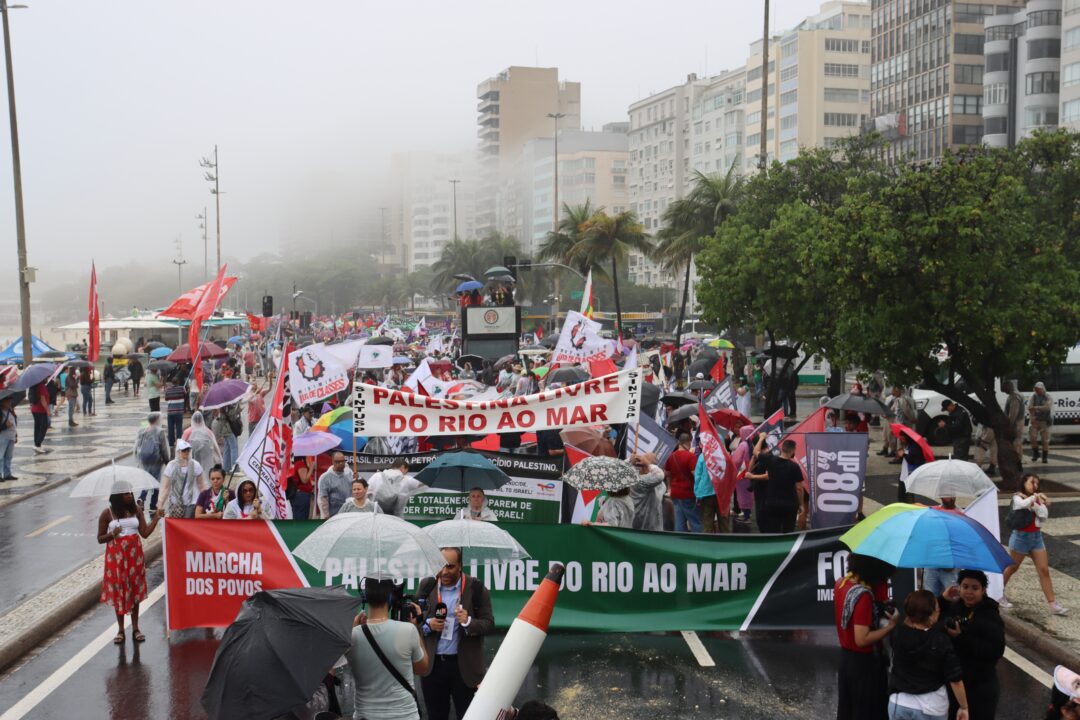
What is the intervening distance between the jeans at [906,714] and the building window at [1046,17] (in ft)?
255

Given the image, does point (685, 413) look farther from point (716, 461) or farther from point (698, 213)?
point (698, 213)

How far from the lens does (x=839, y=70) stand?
110m

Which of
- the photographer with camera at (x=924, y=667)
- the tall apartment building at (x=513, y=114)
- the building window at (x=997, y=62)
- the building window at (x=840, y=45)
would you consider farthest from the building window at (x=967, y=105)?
the tall apartment building at (x=513, y=114)

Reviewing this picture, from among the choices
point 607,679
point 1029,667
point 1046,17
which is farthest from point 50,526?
point 1046,17

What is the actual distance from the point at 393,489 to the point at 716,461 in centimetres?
379

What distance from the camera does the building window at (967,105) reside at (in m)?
86.1

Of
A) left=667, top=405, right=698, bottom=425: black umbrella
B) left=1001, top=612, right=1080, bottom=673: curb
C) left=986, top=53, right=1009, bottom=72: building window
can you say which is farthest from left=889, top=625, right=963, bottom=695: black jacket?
left=986, top=53, right=1009, bottom=72: building window

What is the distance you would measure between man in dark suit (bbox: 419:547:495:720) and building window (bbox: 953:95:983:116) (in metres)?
86.6

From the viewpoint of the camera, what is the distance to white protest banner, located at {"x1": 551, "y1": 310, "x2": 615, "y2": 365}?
24.5m

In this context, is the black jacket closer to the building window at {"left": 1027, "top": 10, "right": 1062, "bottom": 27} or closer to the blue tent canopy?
the blue tent canopy

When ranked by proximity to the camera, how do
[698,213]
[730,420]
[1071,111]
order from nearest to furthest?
Answer: [730,420], [698,213], [1071,111]

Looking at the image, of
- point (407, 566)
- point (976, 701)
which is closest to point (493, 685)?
point (407, 566)

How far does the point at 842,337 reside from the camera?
19594mm

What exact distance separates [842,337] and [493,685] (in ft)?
55.2
